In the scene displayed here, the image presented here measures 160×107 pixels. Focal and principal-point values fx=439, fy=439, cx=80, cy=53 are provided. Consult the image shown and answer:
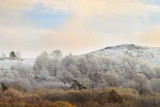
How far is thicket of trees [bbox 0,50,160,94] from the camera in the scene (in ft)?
156

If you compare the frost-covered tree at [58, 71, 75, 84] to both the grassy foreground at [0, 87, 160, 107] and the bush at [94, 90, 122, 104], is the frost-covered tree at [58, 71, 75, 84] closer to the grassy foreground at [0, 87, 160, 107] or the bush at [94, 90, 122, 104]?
the grassy foreground at [0, 87, 160, 107]

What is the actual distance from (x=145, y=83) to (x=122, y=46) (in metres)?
43.1

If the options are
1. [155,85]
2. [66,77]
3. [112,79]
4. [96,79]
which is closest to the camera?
[155,85]

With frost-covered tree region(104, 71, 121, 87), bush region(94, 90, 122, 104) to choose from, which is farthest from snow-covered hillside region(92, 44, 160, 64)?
bush region(94, 90, 122, 104)

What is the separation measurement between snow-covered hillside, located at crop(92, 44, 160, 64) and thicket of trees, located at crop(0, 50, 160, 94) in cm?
945

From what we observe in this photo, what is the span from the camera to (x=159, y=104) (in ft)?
82.5

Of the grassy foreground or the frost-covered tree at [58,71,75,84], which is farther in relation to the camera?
the frost-covered tree at [58,71,75,84]

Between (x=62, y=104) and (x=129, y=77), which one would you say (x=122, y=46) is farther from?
(x=62, y=104)

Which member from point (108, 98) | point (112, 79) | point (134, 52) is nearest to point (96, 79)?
point (112, 79)

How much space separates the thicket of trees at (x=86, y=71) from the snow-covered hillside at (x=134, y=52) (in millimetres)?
9447

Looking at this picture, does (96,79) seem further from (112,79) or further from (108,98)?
(108,98)

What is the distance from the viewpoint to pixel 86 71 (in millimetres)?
55750

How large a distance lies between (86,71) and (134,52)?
21.8m

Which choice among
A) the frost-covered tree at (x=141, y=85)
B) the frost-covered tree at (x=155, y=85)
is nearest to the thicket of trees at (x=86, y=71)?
the frost-covered tree at (x=141, y=85)
